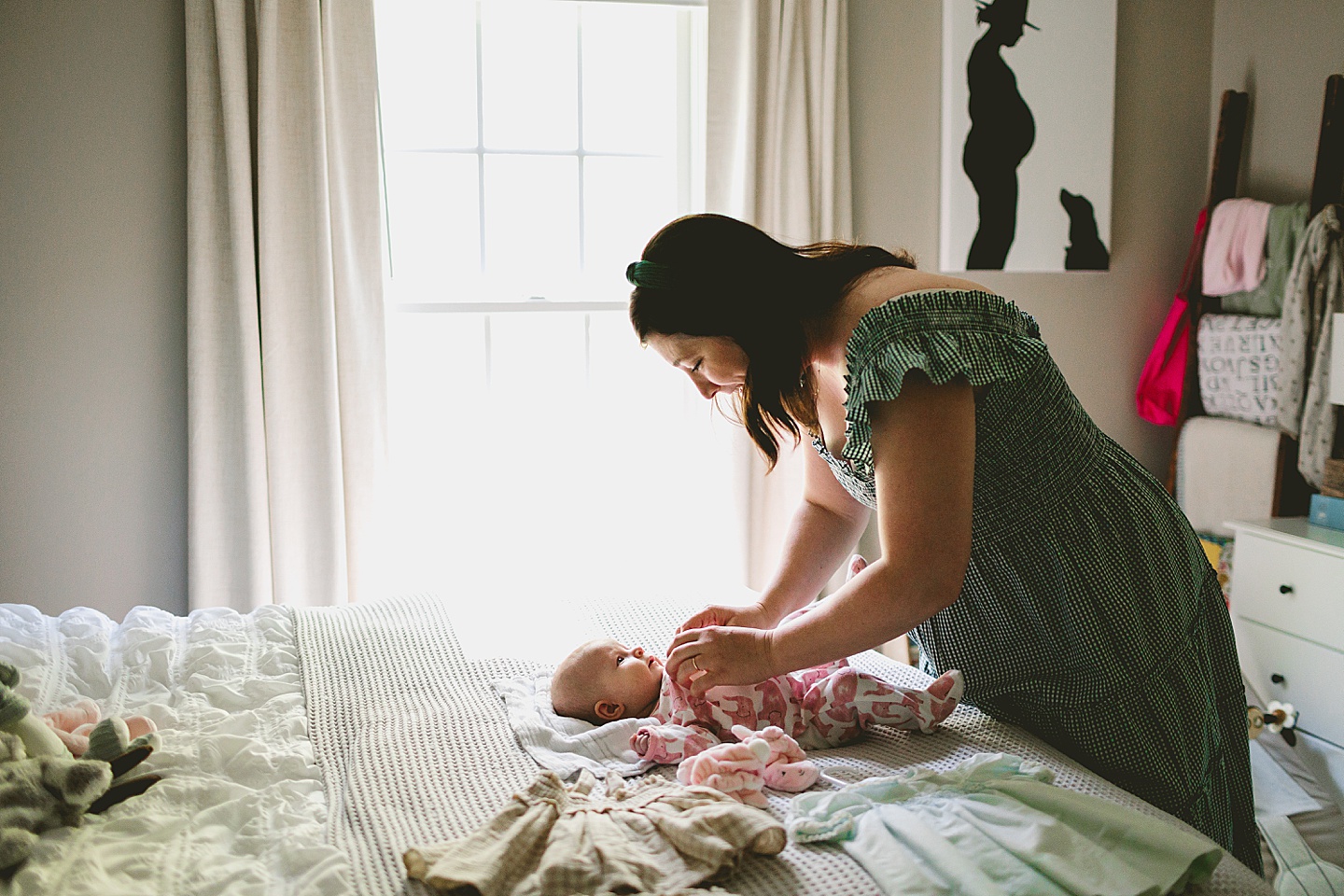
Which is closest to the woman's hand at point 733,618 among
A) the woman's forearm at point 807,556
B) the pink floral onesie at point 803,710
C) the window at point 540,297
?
the woman's forearm at point 807,556

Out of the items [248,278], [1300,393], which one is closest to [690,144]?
[248,278]

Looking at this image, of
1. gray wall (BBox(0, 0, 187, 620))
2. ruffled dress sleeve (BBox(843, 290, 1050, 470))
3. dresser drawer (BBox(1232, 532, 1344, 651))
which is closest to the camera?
ruffled dress sleeve (BBox(843, 290, 1050, 470))

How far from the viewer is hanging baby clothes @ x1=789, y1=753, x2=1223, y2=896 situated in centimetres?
106

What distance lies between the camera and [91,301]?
2715 mm

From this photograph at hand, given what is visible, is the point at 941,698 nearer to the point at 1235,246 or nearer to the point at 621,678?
the point at 621,678

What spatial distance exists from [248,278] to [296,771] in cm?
166

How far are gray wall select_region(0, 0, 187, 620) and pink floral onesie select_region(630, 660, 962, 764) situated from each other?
1.87 meters

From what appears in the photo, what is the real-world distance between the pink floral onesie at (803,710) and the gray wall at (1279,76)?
8.60 ft

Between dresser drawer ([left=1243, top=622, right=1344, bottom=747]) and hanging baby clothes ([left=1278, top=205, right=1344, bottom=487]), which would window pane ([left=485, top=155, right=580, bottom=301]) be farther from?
dresser drawer ([left=1243, top=622, right=1344, bottom=747])

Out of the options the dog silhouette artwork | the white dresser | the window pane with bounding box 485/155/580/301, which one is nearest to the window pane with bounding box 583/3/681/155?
the window pane with bounding box 485/155/580/301

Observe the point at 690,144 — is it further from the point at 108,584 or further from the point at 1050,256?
the point at 108,584

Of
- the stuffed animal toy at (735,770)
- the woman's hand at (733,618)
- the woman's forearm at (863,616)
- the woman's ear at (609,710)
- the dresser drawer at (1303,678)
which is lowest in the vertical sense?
the dresser drawer at (1303,678)

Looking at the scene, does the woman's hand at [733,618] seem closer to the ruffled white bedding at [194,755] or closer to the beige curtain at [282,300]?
the ruffled white bedding at [194,755]

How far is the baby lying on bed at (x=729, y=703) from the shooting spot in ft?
4.93
